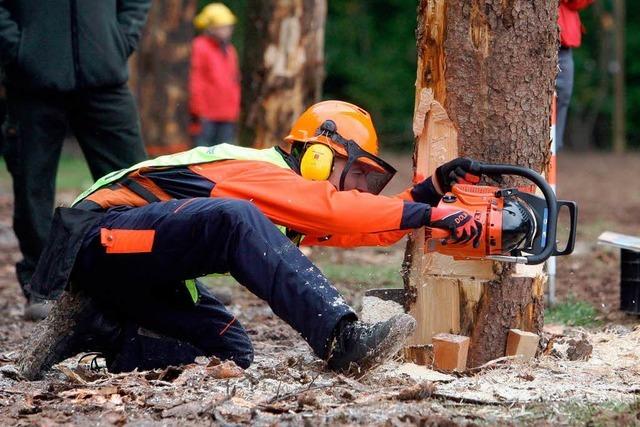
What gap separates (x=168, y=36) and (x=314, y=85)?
6.24 meters

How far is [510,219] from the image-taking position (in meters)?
4.27

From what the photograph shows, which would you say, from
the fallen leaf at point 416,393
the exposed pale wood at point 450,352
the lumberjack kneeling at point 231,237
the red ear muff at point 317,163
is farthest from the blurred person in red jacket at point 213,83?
the fallen leaf at point 416,393

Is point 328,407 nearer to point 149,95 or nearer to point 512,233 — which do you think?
point 512,233

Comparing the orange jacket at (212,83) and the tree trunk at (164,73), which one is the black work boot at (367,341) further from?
the tree trunk at (164,73)

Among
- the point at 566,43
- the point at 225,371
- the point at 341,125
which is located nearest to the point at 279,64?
the point at 566,43

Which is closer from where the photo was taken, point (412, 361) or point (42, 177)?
point (412, 361)

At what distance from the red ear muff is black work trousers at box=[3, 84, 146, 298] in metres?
2.14

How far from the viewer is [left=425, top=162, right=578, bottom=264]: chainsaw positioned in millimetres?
4281

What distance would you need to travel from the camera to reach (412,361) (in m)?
4.78

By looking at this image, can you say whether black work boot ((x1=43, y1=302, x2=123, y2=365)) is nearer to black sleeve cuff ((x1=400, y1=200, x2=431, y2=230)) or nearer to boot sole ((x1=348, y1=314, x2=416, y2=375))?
boot sole ((x1=348, y1=314, x2=416, y2=375))

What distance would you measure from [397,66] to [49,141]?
18308 mm

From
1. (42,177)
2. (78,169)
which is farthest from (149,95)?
(42,177)

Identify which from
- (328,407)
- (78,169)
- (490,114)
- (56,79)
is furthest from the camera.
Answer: (78,169)

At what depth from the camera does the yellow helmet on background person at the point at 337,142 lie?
180 inches
